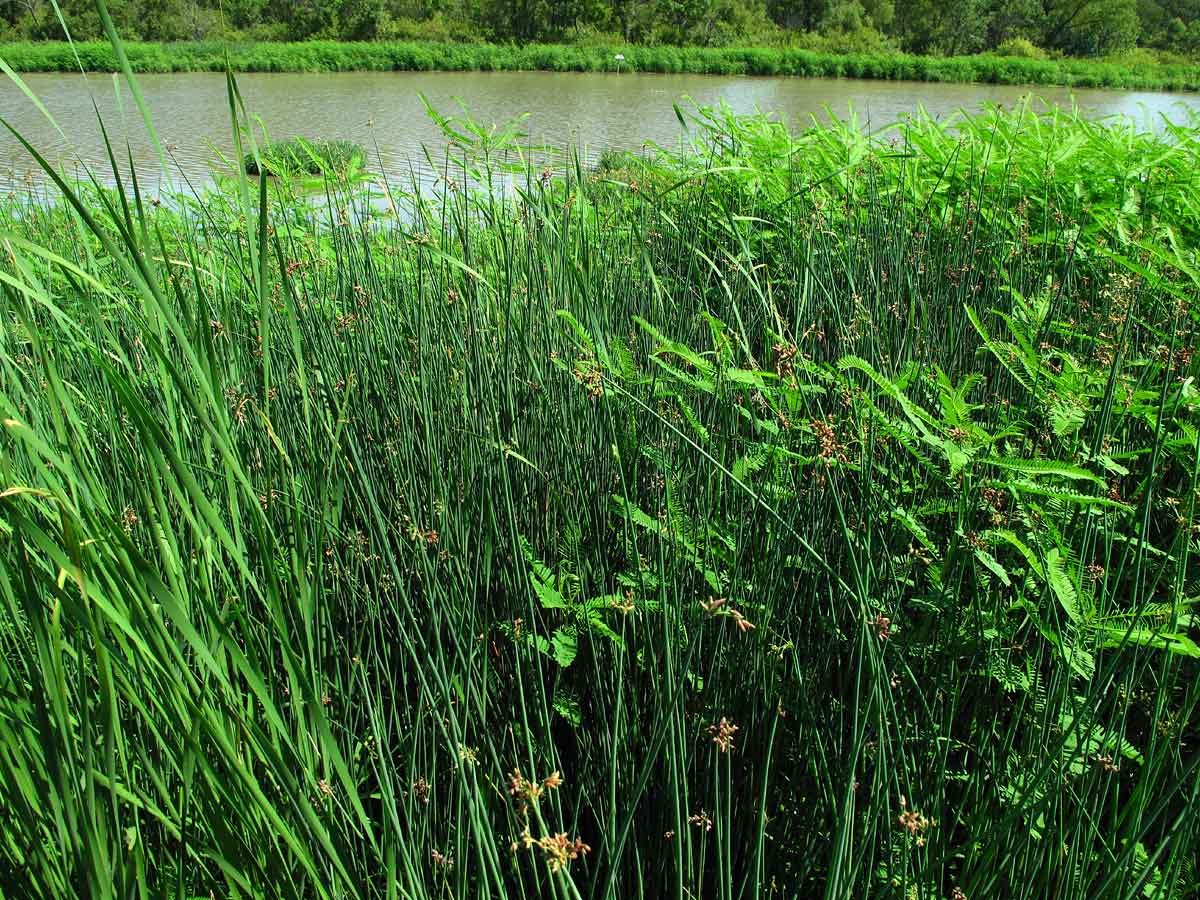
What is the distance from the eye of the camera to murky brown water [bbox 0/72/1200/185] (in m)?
8.79

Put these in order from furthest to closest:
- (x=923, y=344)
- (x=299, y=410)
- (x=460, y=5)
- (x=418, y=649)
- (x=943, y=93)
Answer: (x=460, y=5), (x=943, y=93), (x=923, y=344), (x=299, y=410), (x=418, y=649)

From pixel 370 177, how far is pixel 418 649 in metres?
1.71

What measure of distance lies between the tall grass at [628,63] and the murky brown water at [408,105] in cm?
102

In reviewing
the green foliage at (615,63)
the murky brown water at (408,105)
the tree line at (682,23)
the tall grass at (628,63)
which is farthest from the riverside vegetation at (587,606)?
the tree line at (682,23)

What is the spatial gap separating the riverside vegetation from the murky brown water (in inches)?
178

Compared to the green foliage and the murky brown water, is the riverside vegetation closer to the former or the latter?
the murky brown water

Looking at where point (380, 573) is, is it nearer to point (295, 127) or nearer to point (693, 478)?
point (693, 478)

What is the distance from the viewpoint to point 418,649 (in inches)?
41.0

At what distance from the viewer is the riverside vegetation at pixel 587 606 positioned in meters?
0.59

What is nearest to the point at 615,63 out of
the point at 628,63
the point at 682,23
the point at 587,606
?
the point at 628,63

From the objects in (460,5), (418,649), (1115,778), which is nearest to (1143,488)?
(1115,778)

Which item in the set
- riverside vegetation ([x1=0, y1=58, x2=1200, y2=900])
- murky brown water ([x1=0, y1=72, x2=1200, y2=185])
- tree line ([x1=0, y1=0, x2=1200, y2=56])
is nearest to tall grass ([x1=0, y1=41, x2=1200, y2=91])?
murky brown water ([x1=0, y1=72, x2=1200, y2=185])

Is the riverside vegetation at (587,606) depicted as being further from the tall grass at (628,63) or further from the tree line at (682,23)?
the tree line at (682,23)

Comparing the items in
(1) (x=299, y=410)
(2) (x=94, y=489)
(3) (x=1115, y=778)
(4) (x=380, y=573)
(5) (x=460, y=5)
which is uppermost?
(5) (x=460, y=5)
